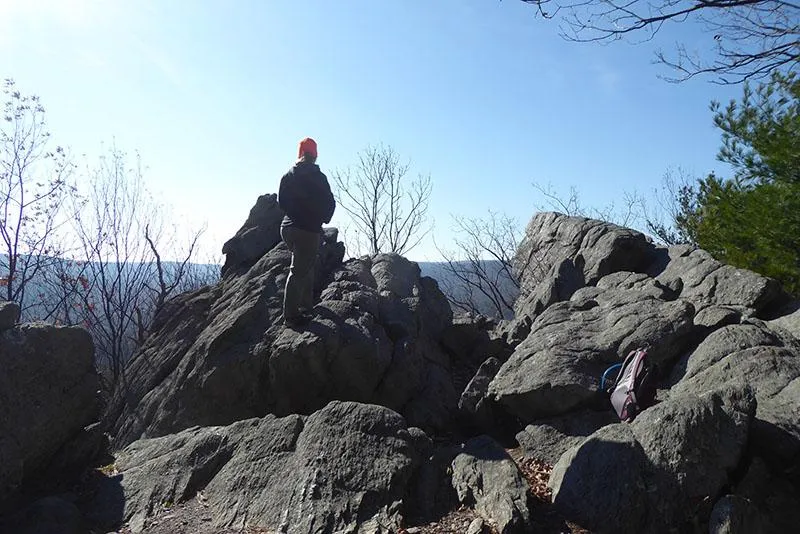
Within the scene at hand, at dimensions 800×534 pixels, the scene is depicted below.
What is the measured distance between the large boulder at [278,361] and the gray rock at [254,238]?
38.8 inches

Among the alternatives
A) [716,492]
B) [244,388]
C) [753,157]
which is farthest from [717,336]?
[244,388]

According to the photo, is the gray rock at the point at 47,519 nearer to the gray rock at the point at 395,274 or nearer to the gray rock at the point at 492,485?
the gray rock at the point at 492,485

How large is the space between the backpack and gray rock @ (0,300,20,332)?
24.3 ft

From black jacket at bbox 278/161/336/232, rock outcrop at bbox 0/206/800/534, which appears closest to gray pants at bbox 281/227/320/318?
black jacket at bbox 278/161/336/232

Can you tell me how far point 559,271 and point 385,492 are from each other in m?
7.52

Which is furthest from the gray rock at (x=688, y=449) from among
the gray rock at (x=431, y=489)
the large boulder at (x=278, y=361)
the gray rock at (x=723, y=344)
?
the large boulder at (x=278, y=361)

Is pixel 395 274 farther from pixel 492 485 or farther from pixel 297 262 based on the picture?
pixel 492 485

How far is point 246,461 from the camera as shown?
633 cm

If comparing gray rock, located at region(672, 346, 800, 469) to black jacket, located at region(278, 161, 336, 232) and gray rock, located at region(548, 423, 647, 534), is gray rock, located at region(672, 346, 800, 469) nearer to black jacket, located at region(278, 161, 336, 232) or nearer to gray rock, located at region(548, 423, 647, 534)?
gray rock, located at region(548, 423, 647, 534)

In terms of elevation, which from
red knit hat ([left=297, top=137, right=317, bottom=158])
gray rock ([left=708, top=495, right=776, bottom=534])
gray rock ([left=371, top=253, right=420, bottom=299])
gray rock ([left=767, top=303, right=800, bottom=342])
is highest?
red knit hat ([left=297, top=137, right=317, bottom=158])

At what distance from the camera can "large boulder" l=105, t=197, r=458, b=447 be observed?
8.55 meters

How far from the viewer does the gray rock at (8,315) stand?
690cm

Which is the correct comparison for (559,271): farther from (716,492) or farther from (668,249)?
(716,492)

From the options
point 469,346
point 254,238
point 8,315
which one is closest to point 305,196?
point 254,238
